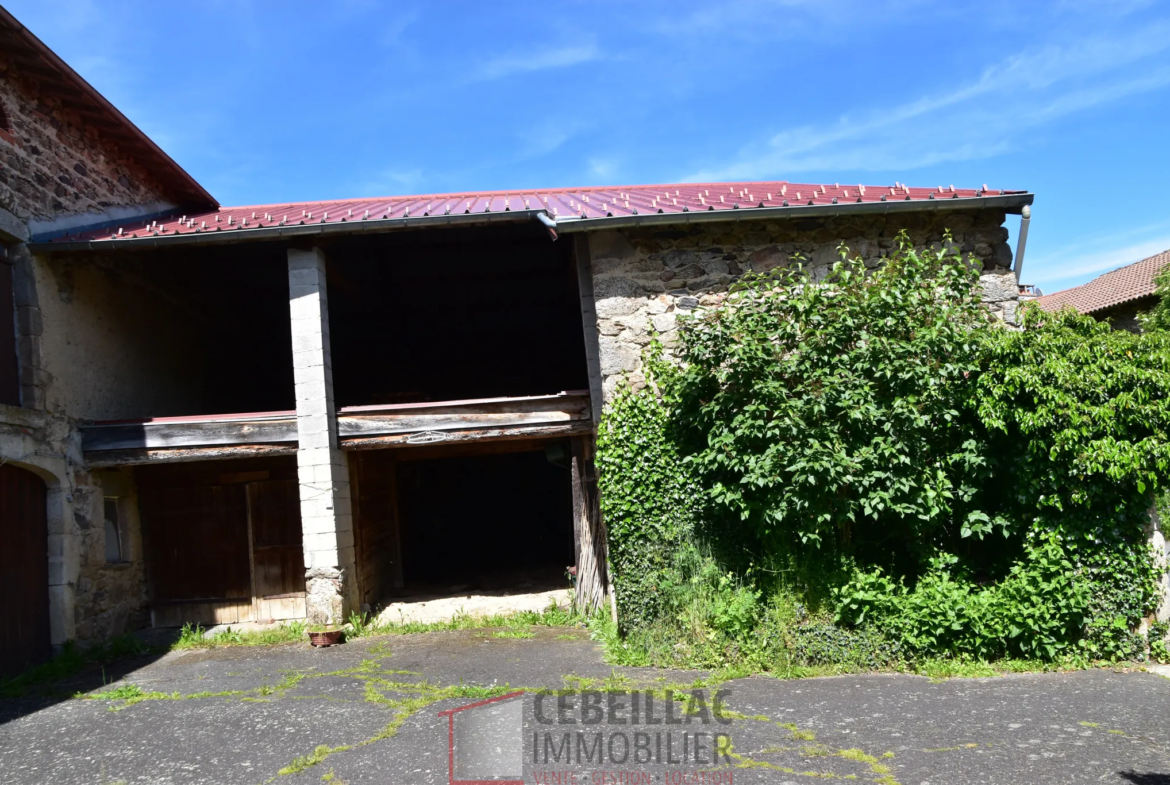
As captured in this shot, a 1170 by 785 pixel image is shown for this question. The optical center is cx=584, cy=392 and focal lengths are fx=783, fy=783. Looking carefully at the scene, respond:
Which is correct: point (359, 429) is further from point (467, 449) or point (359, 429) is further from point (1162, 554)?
point (1162, 554)

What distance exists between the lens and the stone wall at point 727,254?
7449 millimetres

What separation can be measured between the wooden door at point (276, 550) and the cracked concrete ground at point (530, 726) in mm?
2270

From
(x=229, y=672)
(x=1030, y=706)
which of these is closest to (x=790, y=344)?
(x=1030, y=706)

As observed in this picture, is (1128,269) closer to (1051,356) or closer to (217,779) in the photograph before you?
(1051,356)

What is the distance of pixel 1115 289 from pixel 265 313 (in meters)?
23.8

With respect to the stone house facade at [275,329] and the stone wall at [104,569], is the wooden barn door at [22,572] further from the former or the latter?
the stone wall at [104,569]

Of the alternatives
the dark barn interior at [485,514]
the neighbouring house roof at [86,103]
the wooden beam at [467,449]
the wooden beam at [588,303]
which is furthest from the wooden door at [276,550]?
the neighbouring house roof at [86,103]

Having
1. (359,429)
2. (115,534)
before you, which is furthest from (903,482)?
(115,534)

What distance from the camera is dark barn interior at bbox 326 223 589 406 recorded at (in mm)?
10055

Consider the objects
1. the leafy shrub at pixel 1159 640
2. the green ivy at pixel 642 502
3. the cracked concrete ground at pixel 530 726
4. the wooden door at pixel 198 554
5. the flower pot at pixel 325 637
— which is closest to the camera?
the cracked concrete ground at pixel 530 726

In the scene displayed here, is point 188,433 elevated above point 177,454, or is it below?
above

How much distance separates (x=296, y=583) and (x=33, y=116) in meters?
5.62

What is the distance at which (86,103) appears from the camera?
8.43 m

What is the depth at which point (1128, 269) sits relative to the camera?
83.7 ft
